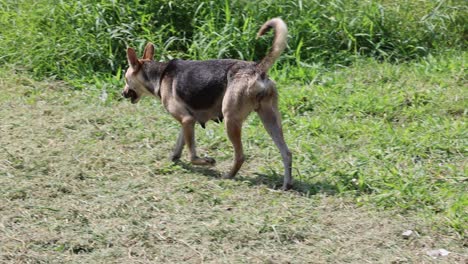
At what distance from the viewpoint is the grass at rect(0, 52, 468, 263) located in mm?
6523

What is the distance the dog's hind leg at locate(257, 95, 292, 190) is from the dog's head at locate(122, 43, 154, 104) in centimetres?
125

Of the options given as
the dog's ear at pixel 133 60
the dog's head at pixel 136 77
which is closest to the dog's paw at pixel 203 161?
the dog's head at pixel 136 77

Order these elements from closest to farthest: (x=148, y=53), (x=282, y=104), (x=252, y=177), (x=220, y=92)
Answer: (x=220, y=92), (x=252, y=177), (x=148, y=53), (x=282, y=104)

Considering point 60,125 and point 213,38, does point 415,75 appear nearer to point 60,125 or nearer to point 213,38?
point 213,38

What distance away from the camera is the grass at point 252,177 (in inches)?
257

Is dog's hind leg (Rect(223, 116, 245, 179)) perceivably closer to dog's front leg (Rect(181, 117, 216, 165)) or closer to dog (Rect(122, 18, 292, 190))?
dog (Rect(122, 18, 292, 190))

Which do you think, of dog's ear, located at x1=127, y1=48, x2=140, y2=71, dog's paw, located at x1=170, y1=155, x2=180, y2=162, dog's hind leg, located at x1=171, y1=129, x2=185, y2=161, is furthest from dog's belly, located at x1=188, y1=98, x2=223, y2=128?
dog's ear, located at x1=127, y1=48, x2=140, y2=71

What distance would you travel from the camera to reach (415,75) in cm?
986

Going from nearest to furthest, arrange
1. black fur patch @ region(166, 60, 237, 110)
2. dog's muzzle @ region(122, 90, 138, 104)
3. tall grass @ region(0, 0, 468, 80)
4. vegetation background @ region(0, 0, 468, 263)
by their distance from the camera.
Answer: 1. vegetation background @ region(0, 0, 468, 263)
2. black fur patch @ region(166, 60, 237, 110)
3. dog's muzzle @ region(122, 90, 138, 104)
4. tall grass @ region(0, 0, 468, 80)

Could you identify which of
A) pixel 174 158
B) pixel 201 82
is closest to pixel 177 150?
pixel 174 158

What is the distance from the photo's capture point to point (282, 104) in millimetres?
9211

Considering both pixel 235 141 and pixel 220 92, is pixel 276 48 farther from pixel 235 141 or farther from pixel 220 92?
pixel 235 141

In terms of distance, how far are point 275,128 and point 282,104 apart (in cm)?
168

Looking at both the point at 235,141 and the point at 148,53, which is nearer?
the point at 235,141
